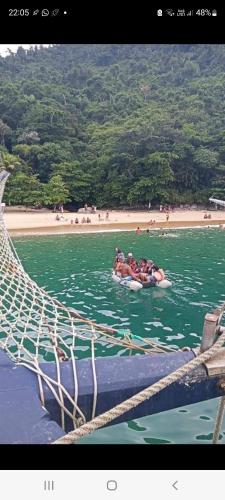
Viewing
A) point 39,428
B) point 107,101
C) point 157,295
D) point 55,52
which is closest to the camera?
point 39,428

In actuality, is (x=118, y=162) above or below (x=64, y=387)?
above

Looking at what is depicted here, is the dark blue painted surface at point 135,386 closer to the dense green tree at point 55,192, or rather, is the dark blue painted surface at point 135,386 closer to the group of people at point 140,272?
the group of people at point 140,272

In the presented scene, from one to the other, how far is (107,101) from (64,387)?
49.6m

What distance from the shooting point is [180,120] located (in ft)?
124

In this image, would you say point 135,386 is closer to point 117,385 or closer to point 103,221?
point 117,385

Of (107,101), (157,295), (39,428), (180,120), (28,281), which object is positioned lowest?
(157,295)

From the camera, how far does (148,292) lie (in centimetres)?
1045

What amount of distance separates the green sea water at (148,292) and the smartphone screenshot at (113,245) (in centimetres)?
4

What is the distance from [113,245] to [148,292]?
8.70m
